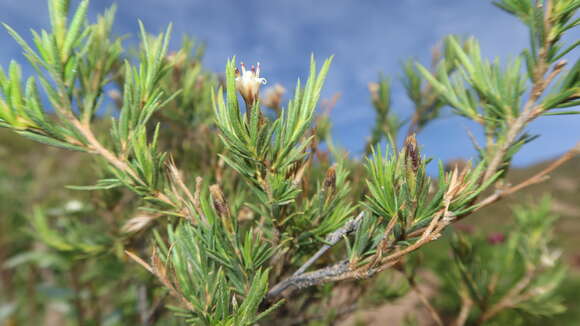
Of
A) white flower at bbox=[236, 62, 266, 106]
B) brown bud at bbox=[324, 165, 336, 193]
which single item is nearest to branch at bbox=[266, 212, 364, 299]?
brown bud at bbox=[324, 165, 336, 193]

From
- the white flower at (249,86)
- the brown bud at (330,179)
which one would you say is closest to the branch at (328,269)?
the brown bud at (330,179)

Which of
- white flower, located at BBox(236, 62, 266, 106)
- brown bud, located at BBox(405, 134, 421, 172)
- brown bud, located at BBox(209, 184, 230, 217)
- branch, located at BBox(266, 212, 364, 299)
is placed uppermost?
white flower, located at BBox(236, 62, 266, 106)

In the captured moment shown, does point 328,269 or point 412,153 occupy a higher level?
point 412,153

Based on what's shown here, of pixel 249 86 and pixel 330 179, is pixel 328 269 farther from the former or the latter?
pixel 249 86

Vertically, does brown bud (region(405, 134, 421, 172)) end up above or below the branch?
above

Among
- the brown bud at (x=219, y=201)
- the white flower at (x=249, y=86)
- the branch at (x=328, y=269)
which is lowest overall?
the branch at (x=328, y=269)

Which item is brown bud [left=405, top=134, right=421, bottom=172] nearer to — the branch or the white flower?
the branch

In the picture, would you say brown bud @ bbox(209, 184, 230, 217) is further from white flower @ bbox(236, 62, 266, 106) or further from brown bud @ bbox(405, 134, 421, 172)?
brown bud @ bbox(405, 134, 421, 172)

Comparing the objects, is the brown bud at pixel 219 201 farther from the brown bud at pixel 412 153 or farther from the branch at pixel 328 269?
the brown bud at pixel 412 153

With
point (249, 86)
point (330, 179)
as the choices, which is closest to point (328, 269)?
point (330, 179)

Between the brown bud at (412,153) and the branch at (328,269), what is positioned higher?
the brown bud at (412,153)

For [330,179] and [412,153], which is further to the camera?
[330,179]
